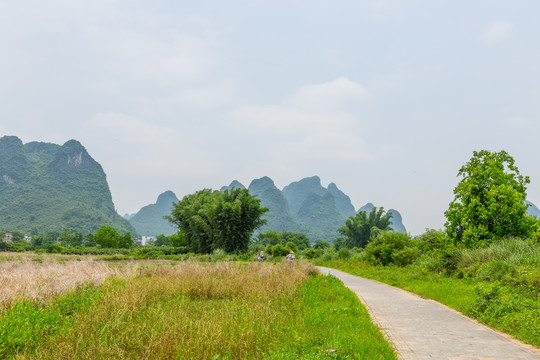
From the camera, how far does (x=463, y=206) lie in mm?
17641

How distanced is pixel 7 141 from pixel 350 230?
210091 millimetres

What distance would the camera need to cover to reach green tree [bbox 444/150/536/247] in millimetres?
16188

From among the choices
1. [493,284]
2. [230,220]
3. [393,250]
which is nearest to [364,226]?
[230,220]

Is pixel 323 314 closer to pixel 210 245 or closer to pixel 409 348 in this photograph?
pixel 409 348

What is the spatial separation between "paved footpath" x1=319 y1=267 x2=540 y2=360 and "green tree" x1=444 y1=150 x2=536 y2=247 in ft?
29.1

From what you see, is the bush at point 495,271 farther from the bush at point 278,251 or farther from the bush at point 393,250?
the bush at point 278,251

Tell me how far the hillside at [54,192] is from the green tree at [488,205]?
464ft

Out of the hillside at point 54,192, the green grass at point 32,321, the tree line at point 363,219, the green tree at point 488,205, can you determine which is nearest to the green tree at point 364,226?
the tree line at point 363,219

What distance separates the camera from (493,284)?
8.66m

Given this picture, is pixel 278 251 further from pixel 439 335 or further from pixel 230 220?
pixel 439 335

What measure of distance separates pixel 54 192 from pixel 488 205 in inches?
7153

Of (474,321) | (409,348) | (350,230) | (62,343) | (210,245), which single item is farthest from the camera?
(350,230)

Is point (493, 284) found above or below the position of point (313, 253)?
above

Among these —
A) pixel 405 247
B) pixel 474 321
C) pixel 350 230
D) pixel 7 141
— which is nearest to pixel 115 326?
pixel 474 321
